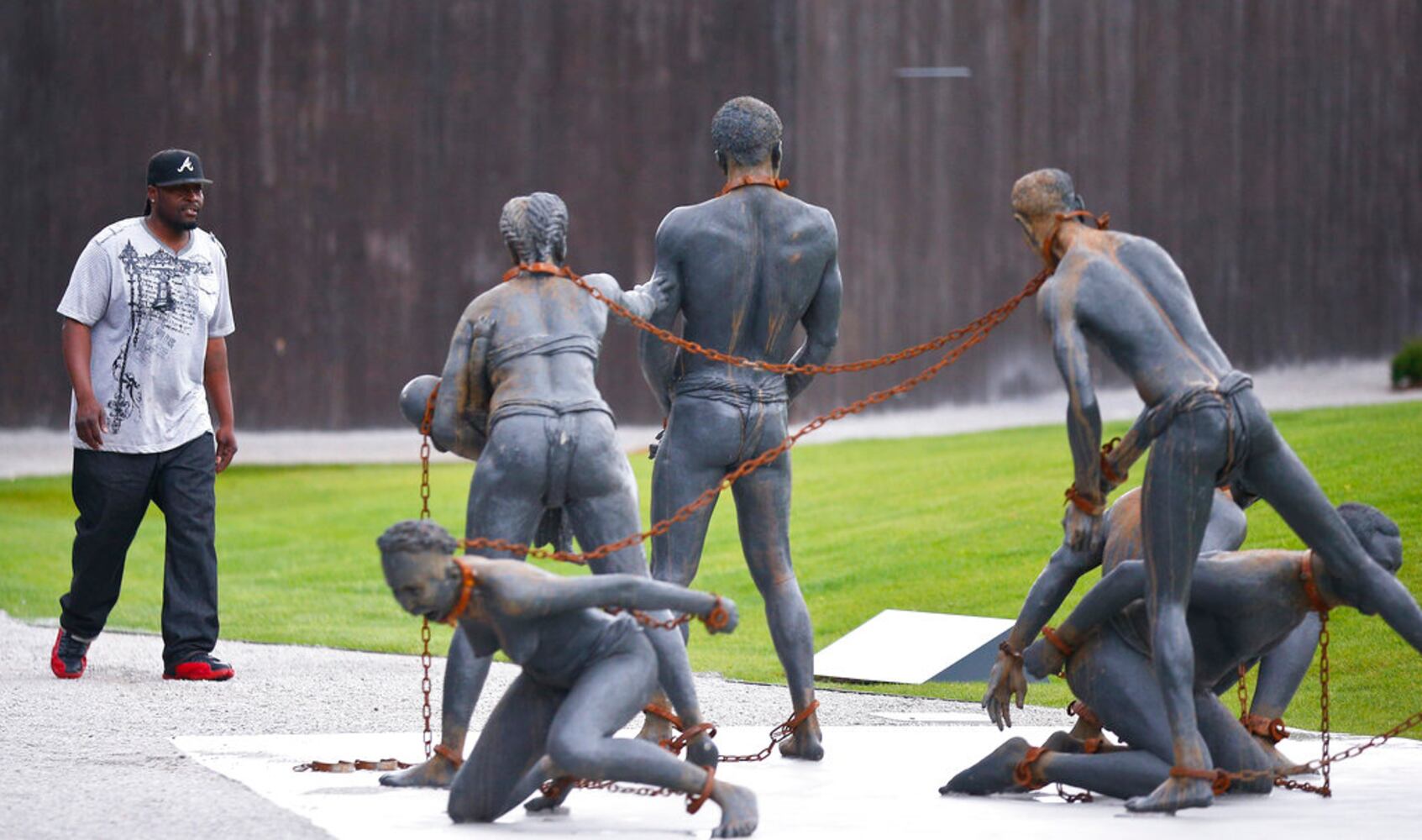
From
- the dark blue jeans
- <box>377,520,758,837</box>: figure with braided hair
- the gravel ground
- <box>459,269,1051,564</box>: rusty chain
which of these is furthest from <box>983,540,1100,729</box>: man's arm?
the dark blue jeans

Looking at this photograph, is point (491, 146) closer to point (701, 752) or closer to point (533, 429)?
point (533, 429)

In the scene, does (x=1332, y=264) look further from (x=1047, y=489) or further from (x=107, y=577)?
(x=107, y=577)

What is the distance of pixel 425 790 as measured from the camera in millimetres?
6863

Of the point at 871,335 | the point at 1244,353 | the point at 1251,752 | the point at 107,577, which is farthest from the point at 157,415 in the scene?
the point at 1244,353

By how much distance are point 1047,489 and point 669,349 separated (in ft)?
25.8

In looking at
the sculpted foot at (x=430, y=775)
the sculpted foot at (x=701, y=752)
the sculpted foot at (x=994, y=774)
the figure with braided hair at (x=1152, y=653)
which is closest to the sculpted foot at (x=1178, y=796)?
the figure with braided hair at (x=1152, y=653)

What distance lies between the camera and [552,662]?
6129 mm

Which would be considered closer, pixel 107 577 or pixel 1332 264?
pixel 107 577

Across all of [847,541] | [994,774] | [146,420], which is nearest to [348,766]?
[994,774]

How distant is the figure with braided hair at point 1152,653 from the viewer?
6.56 m

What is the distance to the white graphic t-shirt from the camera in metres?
9.64

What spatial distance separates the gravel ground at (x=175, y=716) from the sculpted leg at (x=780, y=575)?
373 mm

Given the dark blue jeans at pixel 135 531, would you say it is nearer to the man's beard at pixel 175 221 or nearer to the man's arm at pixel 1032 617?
the man's beard at pixel 175 221

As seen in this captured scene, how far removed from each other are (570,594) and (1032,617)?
182cm
